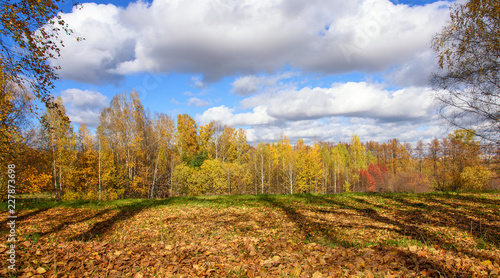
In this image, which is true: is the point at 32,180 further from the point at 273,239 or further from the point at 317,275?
the point at 317,275

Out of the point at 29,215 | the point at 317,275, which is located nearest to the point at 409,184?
the point at 317,275

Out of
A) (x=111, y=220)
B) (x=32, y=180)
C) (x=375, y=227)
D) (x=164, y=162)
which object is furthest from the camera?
(x=164, y=162)

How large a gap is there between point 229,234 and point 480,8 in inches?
409

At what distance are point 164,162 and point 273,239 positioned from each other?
2854 cm

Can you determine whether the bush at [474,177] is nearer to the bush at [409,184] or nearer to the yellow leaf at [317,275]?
the bush at [409,184]

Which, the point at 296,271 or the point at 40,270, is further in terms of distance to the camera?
the point at 296,271

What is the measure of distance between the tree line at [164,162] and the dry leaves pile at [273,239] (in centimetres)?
322

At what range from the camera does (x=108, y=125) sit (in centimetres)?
2677

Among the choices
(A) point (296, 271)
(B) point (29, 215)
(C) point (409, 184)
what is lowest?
(C) point (409, 184)

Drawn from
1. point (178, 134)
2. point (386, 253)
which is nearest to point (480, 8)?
point (386, 253)

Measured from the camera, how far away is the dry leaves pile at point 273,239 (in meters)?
4.44

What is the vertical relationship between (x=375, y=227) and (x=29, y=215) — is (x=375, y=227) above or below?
above

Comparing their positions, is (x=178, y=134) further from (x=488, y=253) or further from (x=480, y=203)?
(x=488, y=253)

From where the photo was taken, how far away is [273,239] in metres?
7.46
